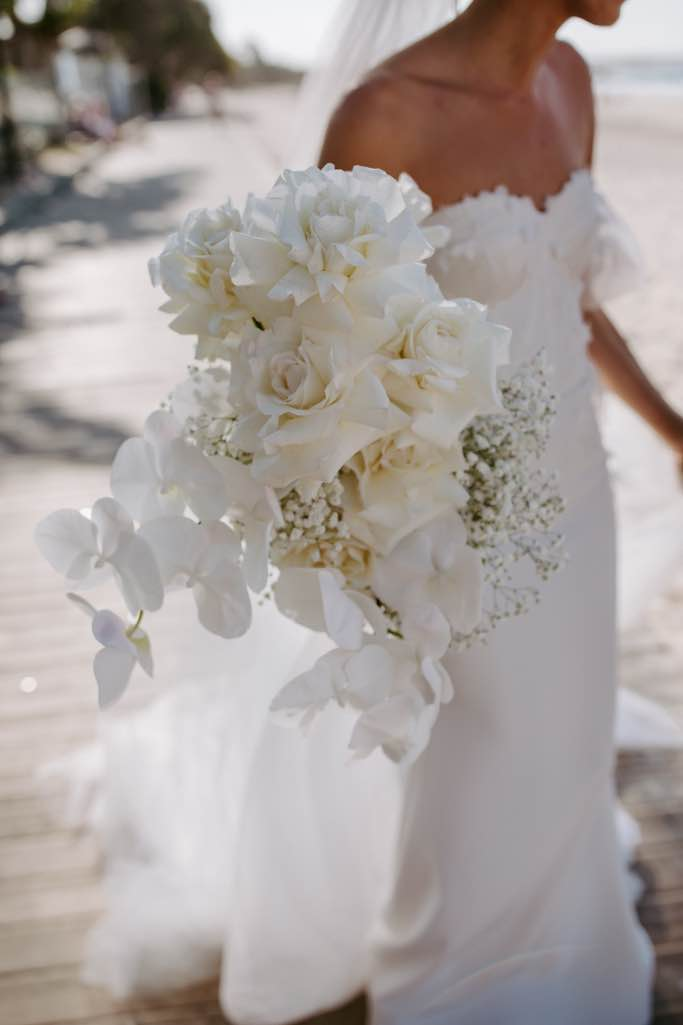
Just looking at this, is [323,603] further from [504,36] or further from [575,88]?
[575,88]

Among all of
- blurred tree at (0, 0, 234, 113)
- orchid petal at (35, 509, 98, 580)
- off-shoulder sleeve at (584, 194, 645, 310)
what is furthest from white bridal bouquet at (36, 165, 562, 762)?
blurred tree at (0, 0, 234, 113)

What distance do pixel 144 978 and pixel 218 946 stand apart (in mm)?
174

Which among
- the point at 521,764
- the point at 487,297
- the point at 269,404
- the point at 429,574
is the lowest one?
the point at 521,764

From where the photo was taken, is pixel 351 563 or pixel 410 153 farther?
pixel 410 153

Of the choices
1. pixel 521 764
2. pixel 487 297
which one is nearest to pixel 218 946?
pixel 521 764

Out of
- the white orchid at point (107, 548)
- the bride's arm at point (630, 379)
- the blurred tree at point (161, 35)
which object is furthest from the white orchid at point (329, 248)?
the blurred tree at point (161, 35)

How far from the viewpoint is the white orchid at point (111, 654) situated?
989 millimetres

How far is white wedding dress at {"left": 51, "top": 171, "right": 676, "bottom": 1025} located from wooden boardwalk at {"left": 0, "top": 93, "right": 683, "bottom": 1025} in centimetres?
15

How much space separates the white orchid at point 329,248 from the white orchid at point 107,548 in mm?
Result: 262

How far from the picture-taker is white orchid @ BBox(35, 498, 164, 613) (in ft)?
3.30

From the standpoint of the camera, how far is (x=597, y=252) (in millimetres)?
2104

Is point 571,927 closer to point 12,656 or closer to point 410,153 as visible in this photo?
point 410,153

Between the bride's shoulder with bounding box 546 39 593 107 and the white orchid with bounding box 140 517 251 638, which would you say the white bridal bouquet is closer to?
the white orchid with bounding box 140 517 251 638

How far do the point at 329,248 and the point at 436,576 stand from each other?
339mm
